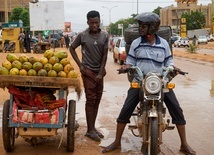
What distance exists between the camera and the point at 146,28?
484 cm

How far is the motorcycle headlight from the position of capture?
13.9ft

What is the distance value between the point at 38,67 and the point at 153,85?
5.58 feet

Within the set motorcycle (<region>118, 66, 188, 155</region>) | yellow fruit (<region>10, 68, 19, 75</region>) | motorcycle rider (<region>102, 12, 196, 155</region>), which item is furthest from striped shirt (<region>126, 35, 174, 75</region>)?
yellow fruit (<region>10, 68, 19, 75</region>)

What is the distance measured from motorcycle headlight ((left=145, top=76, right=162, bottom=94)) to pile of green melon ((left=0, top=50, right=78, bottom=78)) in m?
1.26

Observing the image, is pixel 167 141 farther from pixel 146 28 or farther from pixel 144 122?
pixel 146 28

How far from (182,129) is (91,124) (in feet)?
5.01

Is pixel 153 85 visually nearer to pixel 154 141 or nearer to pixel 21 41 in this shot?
pixel 154 141

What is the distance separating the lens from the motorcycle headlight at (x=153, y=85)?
423 centimetres

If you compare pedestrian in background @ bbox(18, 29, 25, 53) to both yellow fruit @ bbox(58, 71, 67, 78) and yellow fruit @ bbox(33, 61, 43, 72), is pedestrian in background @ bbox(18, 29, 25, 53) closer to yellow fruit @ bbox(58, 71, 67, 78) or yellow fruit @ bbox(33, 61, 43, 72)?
yellow fruit @ bbox(33, 61, 43, 72)

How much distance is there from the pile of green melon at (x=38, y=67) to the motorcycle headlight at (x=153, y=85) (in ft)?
4.14

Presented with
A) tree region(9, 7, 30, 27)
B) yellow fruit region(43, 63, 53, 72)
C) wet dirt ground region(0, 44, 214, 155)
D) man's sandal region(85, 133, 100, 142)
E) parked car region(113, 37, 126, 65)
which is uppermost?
tree region(9, 7, 30, 27)

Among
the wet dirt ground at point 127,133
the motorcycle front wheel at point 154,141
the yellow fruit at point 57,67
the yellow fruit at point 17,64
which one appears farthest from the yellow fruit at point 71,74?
the motorcycle front wheel at point 154,141

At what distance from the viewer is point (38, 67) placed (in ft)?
16.9

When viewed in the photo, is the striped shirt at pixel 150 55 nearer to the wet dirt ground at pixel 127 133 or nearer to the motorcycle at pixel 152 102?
the motorcycle at pixel 152 102
